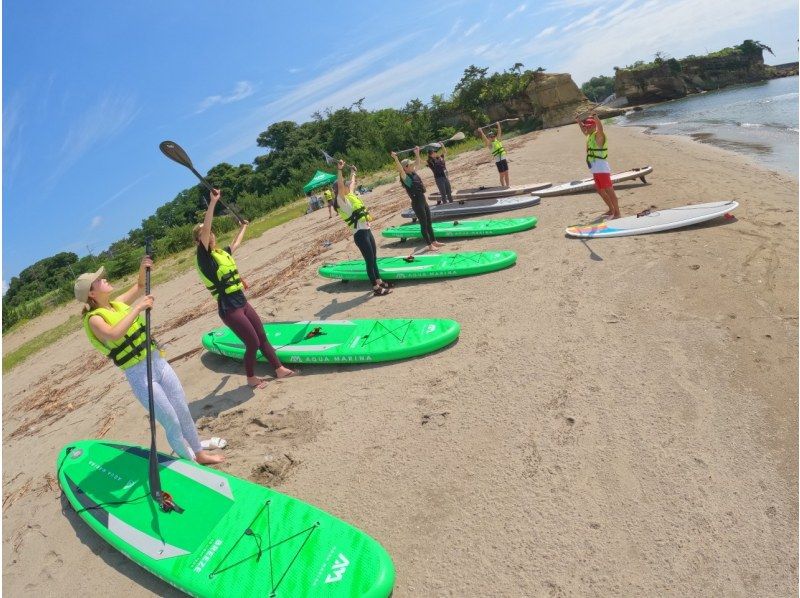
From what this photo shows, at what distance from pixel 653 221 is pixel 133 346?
7.56 metres

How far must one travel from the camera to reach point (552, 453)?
346cm

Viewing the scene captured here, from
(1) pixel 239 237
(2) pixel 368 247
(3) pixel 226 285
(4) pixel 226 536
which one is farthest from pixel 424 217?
(4) pixel 226 536

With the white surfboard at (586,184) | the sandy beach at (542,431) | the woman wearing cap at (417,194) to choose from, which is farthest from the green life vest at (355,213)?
the white surfboard at (586,184)

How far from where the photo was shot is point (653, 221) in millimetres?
7539

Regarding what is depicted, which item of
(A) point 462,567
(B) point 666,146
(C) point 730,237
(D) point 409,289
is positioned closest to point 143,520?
(A) point 462,567

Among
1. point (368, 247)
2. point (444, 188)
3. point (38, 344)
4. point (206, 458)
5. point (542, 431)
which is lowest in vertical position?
point (542, 431)

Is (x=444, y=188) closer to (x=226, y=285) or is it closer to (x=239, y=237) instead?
(x=239, y=237)

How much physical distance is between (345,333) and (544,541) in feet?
11.7

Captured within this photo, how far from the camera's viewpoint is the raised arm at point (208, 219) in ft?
13.8

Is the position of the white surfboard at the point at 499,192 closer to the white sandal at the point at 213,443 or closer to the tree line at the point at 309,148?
the white sandal at the point at 213,443

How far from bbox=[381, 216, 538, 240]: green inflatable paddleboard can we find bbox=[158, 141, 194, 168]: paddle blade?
5.54 metres

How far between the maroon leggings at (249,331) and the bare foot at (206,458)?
1218mm

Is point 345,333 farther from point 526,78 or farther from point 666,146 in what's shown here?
point 526,78

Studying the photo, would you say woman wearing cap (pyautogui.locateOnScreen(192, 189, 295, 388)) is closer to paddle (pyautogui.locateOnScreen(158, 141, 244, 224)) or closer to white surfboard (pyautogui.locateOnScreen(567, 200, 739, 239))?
paddle (pyautogui.locateOnScreen(158, 141, 244, 224))
